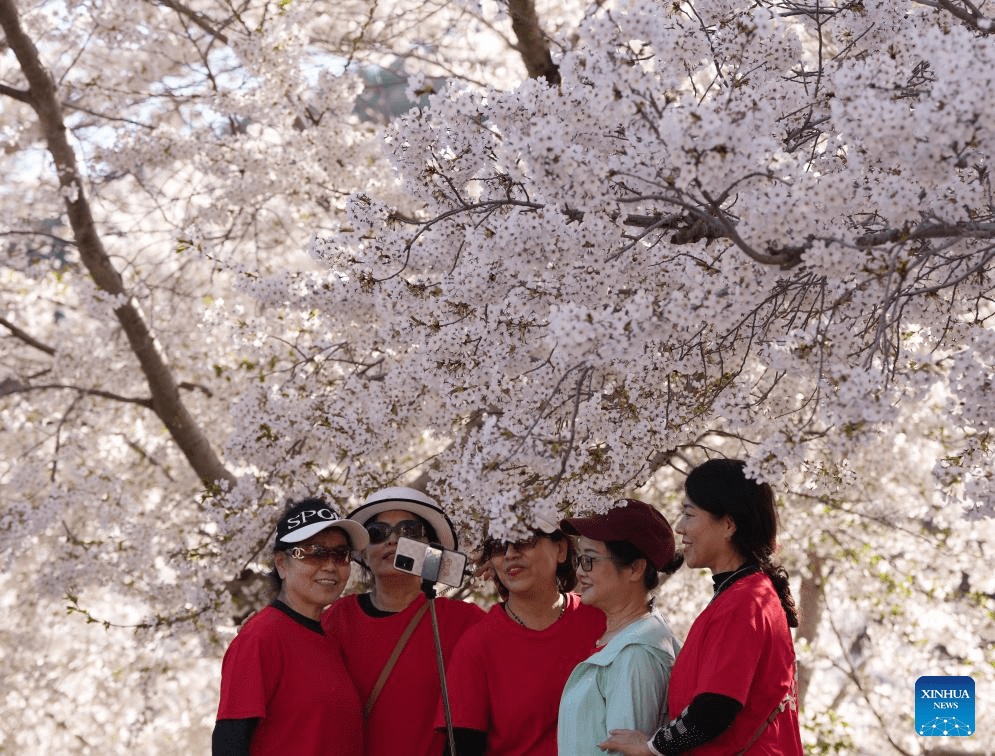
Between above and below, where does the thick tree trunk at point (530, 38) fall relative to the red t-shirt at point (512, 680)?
above

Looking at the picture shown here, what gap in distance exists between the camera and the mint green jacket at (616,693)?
108 inches

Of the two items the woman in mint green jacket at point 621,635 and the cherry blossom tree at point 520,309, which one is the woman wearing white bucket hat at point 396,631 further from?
the woman in mint green jacket at point 621,635

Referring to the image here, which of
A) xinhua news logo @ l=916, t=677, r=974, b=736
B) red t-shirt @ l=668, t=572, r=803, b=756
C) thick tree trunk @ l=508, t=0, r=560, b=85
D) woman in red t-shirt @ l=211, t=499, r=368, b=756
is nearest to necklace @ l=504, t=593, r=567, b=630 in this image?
woman in red t-shirt @ l=211, t=499, r=368, b=756

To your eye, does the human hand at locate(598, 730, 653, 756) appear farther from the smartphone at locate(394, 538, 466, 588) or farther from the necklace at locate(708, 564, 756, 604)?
the smartphone at locate(394, 538, 466, 588)

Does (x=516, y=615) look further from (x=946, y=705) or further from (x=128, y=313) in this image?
(x=946, y=705)

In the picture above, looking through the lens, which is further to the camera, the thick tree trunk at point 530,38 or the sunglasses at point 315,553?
the thick tree trunk at point 530,38

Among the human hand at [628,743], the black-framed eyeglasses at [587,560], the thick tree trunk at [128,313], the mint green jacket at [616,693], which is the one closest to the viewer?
the human hand at [628,743]

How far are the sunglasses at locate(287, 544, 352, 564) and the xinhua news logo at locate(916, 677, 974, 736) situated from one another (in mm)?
4802

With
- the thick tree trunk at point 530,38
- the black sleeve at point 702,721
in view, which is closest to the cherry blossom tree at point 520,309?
the thick tree trunk at point 530,38

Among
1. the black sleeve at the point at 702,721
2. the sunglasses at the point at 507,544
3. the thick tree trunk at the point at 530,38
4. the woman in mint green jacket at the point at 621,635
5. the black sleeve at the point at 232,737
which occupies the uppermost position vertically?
the thick tree trunk at the point at 530,38

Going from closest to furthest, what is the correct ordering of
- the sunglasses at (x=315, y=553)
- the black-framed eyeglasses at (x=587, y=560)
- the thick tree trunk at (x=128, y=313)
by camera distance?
the black-framed eyeglasses at (x=587, y=560), the sunglasses at (x=315, y=553), the thick tree trunk at (x=128, y=313)

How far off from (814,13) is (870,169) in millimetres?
992

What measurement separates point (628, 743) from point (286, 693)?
910 mm

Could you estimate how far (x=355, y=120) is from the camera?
342 inches
